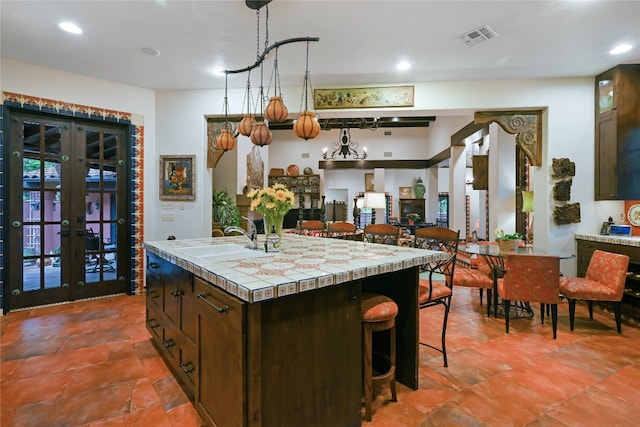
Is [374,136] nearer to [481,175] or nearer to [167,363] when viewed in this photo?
[481,175]

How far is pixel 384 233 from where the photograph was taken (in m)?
2.95

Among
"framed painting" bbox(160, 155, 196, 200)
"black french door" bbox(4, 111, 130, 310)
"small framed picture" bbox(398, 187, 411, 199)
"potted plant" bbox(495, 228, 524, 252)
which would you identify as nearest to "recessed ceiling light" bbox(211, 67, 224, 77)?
"framed painting" bbox(160, 155, 196, 200)

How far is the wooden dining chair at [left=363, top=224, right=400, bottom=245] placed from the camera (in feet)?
9.44

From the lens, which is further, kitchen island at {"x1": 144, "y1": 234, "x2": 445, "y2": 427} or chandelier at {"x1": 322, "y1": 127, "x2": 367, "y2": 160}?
chandelier at {"x1": 322, "y1": 127, "x2": 367, "y2": 160}

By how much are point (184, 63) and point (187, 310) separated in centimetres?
312

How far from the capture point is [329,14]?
2.72 m

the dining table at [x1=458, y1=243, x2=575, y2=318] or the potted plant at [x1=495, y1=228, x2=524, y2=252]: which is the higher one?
the potted plant at [x1=495, y1=228, x2=524, y2=252]

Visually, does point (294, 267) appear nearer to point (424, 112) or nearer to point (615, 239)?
point (424, 112)

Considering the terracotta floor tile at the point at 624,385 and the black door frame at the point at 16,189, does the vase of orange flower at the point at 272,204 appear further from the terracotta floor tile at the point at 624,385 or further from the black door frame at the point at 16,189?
the black door frame at the point at 16,189

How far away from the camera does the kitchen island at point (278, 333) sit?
1.29 meters

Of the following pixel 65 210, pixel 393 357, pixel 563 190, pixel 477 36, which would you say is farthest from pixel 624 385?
pixel 65 210

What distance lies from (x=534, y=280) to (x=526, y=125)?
93.8 inches

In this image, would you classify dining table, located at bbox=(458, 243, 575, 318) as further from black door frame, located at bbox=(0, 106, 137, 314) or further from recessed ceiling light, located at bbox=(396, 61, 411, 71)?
black door frame, located at bbox=(0, 106, 137, 314)

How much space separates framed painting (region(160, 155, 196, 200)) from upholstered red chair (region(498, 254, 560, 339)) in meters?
4.09
